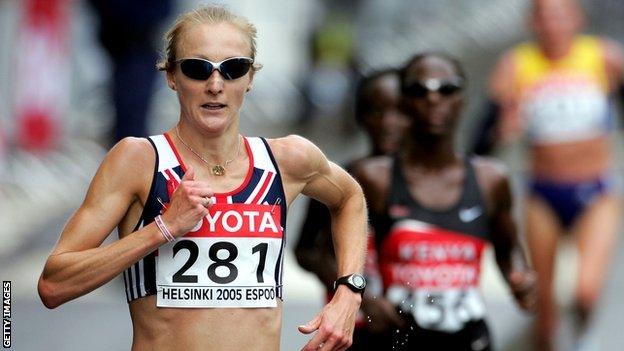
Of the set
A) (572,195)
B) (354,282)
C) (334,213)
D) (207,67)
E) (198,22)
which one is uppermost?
(572,195)

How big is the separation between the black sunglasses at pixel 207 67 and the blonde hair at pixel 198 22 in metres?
0.08

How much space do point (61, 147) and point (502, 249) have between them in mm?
12031

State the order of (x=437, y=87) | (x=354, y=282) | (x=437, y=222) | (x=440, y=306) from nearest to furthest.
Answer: (x=354, y=282) < (x=440, y=306) < (x=437, y=222) < (x=437, y=87)

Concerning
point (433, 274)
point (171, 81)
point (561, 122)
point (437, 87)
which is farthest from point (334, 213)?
point (561, 122)

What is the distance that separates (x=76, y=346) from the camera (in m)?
10.2

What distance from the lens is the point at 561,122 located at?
10617mm

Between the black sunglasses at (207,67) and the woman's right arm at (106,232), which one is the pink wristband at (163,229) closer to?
the woman's right arm at (106,232)

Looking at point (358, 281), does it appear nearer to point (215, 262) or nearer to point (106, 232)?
point (215, 262)

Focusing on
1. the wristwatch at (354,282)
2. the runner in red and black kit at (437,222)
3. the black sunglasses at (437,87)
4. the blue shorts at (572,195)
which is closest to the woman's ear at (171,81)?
the wristwatch at (354,282)

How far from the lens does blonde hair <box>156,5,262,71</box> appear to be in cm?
509

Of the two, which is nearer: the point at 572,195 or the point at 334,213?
the point at 334,213

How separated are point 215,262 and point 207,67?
0.59m

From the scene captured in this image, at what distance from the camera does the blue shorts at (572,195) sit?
10.4 meters

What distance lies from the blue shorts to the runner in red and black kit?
9.13 feet
